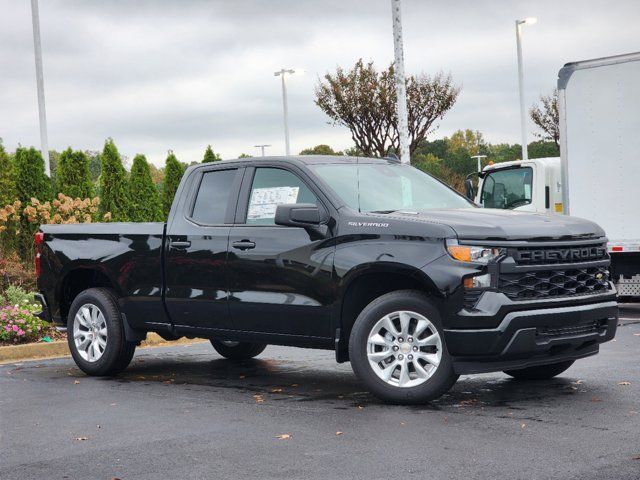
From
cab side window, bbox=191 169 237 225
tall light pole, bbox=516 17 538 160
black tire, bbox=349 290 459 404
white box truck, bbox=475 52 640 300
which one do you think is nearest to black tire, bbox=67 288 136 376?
cab side window, bbox=191 169 237 225

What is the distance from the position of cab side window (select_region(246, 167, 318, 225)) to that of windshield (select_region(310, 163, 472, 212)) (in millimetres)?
217

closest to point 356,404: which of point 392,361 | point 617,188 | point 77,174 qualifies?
point 392,361

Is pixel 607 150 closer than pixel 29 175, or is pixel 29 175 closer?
pixel 607 150

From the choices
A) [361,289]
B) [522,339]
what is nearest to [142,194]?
[361,289]

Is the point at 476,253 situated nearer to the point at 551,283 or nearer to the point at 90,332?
the point at 551,283

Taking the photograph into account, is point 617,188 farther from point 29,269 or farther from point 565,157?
point 29,269

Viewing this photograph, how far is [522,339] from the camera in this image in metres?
7.22

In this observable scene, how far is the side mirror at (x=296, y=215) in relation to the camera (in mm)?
7930

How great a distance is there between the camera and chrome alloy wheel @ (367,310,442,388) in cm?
745

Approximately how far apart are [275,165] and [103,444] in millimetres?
3110

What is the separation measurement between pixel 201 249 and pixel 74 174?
16.3 m

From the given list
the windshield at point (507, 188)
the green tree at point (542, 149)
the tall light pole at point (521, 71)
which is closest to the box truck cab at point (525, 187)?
the windshield at point (507, 188)

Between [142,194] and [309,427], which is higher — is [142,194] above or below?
above

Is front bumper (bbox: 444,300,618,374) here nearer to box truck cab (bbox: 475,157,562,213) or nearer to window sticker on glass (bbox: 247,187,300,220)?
window sticker on glass (bbox: 247,187,300,220)
